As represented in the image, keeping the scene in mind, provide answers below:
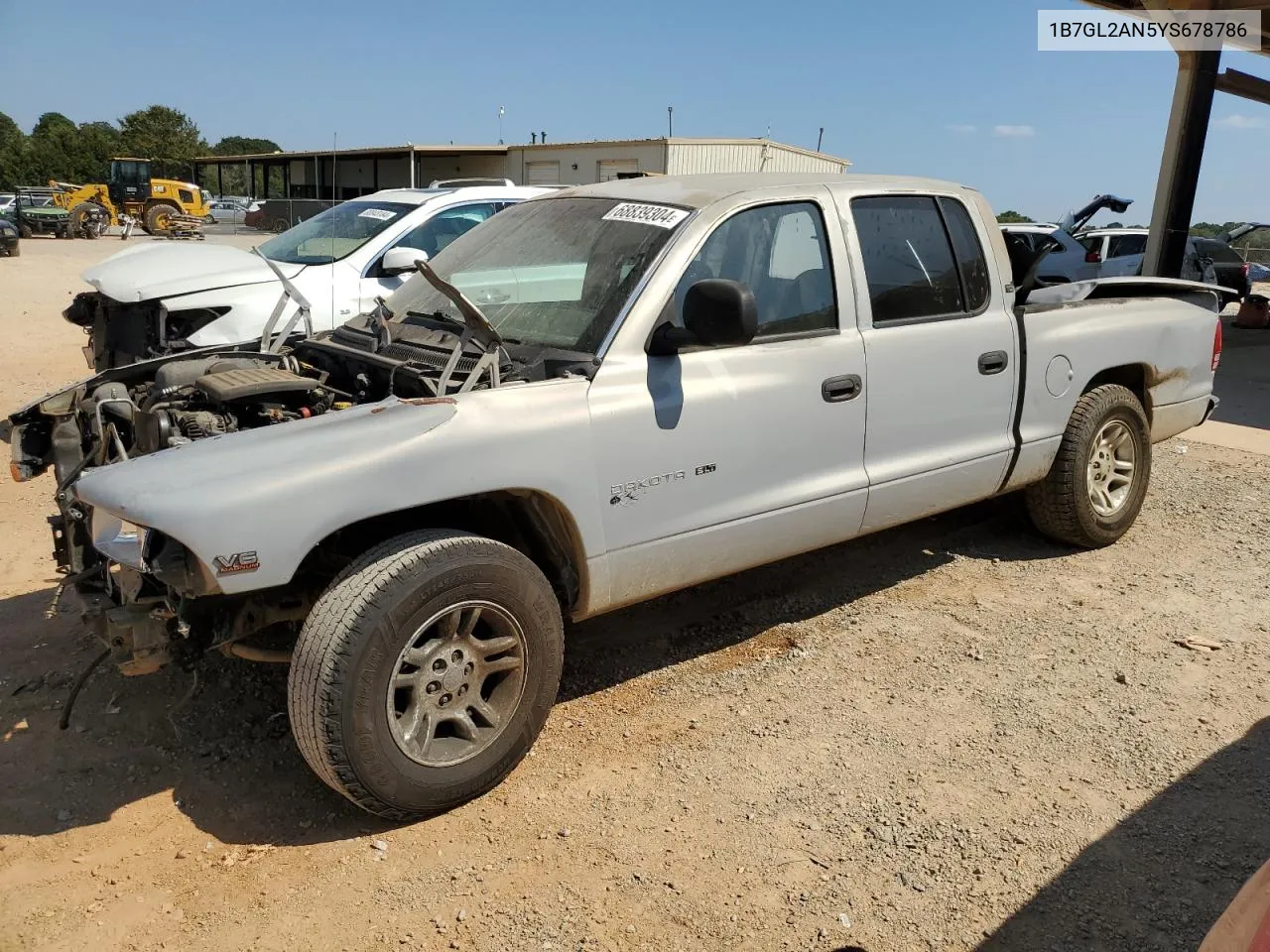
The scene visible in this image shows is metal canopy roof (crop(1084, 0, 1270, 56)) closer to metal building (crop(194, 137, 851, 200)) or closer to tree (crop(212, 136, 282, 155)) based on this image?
metal building (crop(194, 137, 851, 200))

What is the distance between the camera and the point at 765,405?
358 cm

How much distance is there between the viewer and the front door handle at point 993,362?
14.3 ft

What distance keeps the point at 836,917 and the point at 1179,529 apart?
4215mm

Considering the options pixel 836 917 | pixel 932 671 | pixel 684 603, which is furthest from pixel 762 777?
pixel 684 603

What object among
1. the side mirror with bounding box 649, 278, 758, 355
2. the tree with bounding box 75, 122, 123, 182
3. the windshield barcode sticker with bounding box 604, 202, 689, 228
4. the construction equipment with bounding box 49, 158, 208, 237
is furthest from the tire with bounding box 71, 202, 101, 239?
the side mirror with bounding box 649, 278, 758, 355

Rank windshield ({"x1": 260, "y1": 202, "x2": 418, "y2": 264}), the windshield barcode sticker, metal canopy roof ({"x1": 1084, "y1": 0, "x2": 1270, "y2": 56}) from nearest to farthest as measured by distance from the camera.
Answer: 1. the windshield barcode sticker
2. windshield ({"x1": 260, "y1": 202, "x2": 418, "y2": 264})
3. metal canopy roof ({"x1": 1084, "y1": 0, "x2": 1270, "y2": 56})

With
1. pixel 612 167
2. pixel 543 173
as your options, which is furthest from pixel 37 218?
pixel 612 167

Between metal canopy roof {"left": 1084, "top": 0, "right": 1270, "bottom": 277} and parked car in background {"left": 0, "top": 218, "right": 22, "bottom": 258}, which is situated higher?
metal canopy roof {"left": 1084, "top": 0, "right": 1270, "bottom": 277}

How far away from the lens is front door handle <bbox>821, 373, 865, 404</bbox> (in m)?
3.77

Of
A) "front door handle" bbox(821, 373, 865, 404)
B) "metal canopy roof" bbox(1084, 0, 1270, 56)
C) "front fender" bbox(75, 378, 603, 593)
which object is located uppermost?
"metal canopy roof" bbox(1084, 0, 1270, 56)

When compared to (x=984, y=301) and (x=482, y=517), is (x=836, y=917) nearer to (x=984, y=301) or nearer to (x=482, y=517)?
(x=482, y=517)

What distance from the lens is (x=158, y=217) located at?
3578 centimetres

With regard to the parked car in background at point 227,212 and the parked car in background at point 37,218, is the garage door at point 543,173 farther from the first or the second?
the parked car in background at point 227,212

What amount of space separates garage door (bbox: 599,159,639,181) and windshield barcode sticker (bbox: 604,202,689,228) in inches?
1078
